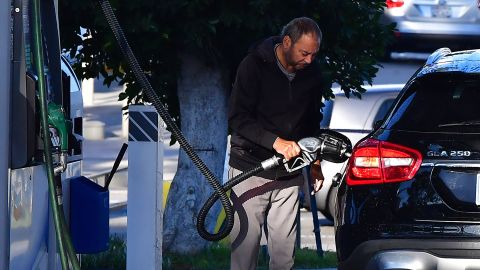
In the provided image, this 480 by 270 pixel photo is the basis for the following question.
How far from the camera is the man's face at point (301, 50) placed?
607 centimetres

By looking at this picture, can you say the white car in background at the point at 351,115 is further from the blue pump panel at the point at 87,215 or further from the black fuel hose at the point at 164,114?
the blue pump panel at the point at 87,215

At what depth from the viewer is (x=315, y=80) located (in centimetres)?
636

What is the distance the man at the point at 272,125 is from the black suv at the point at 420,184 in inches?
19.4

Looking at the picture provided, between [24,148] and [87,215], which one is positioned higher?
[24,148]

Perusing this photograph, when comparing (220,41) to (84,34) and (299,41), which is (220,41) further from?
(299,41)

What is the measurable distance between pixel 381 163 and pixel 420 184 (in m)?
0.24

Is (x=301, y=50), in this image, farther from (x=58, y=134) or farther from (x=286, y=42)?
(x=58, y=134)

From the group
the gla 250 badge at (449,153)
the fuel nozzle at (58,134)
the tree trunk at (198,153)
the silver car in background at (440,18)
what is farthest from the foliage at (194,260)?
the silver car in background at (440,18)

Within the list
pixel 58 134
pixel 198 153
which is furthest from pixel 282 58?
pixel 198 153

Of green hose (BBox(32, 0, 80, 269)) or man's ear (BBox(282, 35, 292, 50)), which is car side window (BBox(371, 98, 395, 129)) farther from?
green hose (BBox(32, 0, 80, 269))

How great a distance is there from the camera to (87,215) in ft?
16.4

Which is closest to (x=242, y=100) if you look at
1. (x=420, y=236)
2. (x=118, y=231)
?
(x=420, y=236)

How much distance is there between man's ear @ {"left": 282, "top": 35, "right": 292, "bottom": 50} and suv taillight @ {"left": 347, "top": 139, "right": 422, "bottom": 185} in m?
0.65

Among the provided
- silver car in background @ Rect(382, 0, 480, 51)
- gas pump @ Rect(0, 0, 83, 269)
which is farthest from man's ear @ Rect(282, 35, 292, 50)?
silver car in background @ Rect(382, 0, 480, 51)
